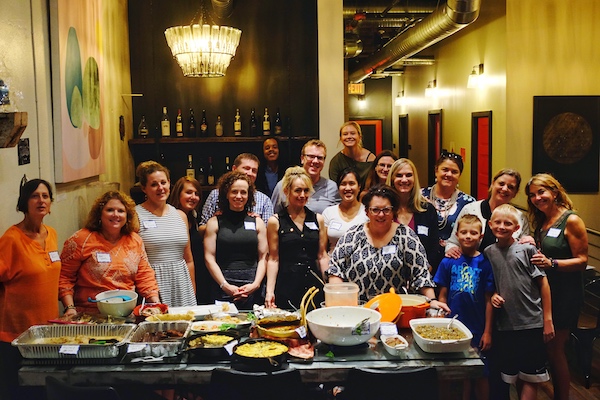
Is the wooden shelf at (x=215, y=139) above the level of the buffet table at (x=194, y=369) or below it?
above

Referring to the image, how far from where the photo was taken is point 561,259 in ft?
12.6

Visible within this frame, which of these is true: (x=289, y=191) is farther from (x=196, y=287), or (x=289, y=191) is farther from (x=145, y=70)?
(x=145, y=70)

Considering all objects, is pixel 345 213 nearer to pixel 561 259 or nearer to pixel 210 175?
pixel 561 259

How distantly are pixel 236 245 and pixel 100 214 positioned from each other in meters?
0.88

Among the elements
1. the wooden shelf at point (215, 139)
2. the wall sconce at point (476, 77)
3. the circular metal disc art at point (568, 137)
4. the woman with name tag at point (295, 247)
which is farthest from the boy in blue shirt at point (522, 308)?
the wall sconce at point (476, 77)

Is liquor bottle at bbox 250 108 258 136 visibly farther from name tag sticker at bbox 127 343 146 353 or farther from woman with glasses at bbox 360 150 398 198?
name tag sticker at bbox 127 343 146 353

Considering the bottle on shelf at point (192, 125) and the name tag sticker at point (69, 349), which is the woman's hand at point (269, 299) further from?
the bottle on shelf at point (192, 125)

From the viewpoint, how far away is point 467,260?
3.54 m

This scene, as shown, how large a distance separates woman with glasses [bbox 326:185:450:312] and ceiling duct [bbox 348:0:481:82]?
3.55 m

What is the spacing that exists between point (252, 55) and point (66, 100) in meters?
2.90

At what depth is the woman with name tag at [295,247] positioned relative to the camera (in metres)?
4.00

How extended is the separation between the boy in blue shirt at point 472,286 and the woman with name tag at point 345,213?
2.45ft

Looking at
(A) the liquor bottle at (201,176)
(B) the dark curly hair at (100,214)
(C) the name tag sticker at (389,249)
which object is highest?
(A) the liquor bottle at (201,176)

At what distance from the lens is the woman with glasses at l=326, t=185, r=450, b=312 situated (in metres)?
3.33
